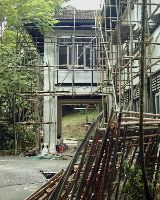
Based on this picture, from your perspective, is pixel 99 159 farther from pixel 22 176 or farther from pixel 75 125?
pixel 75 125

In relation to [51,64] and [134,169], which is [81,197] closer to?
[134,169]

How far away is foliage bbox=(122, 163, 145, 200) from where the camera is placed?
242 inches

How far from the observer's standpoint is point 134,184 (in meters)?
6.18

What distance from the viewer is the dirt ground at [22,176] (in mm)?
8941

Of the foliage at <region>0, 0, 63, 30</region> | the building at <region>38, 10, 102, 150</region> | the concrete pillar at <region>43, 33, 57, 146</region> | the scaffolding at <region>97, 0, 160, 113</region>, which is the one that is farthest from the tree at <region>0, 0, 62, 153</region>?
the scaffolding at <region>97, 0, 160, 113</region>

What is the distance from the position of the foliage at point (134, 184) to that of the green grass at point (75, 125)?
1023 inches

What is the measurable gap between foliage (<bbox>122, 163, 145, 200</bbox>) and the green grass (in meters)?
26.0

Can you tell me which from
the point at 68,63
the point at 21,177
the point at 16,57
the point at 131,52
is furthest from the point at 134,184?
the point at 16,57

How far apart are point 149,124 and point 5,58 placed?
15066 millimetres

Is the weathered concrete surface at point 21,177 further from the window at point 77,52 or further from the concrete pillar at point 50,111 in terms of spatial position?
the window at point 77,52

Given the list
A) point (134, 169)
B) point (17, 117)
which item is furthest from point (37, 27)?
point (134, 169)

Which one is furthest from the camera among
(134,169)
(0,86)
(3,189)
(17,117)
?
(17,117)

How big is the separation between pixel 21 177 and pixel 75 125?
25657 millimetres

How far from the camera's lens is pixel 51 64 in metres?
18.8
